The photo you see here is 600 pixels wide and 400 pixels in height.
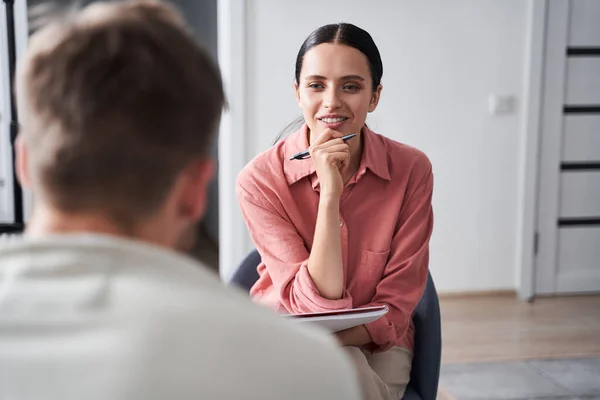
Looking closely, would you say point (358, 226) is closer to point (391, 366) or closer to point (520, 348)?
point (391, 366)

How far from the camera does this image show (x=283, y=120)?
3.83 m

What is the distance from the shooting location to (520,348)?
3.37 meters

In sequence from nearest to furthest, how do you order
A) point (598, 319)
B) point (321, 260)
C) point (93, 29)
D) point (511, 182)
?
point (93, 29)
point (321, 260)
point (598, 319)
point (511, 182)

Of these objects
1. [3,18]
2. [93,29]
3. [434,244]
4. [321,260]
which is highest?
[3,18]

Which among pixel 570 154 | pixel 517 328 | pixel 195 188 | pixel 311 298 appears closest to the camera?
pixel 195 188

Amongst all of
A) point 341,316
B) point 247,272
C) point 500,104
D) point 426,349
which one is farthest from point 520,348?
point 341,316

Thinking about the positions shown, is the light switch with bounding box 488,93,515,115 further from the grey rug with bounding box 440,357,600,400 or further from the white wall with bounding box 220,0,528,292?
the grey rug with bounding box 440,357,600,400

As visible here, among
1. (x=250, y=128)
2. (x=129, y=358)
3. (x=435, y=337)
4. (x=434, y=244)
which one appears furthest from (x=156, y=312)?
(x=434, y=244)

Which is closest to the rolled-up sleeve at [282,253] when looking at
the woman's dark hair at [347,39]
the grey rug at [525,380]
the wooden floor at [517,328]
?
the woman's dark hair at [347,39]

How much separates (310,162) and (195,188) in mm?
1111

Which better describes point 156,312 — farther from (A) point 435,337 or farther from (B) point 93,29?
(A) point 435,337

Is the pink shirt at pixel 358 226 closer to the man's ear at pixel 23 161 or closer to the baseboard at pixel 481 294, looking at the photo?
the man's ear at pixel 23 161

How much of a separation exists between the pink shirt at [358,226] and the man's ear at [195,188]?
0.95 m

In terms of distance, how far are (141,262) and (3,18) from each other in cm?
383
